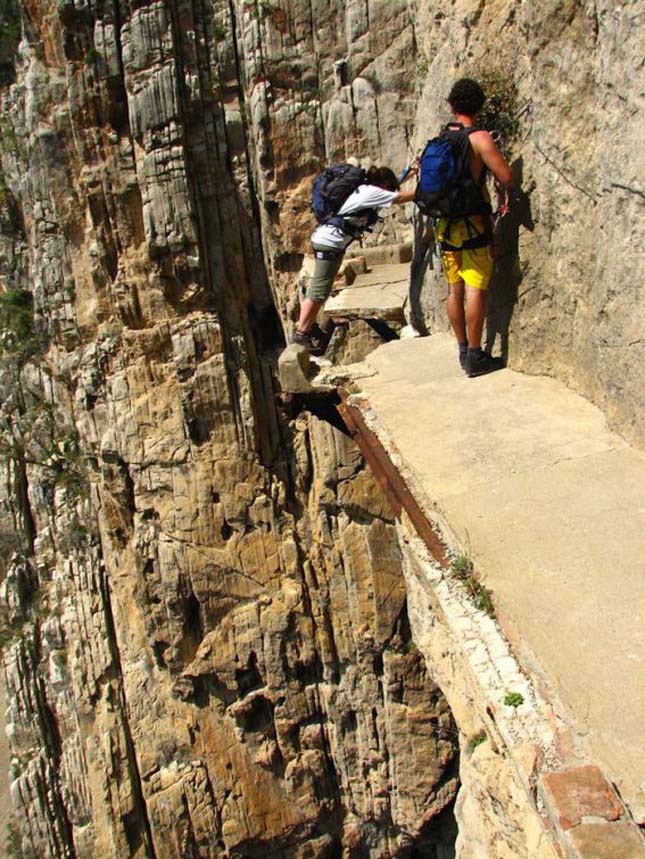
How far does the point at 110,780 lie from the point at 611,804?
942cm

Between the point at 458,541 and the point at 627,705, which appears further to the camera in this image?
the point at 458,541

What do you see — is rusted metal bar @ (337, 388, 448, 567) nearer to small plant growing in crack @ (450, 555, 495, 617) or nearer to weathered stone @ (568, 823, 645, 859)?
small plant growing in crack @ (450, 555, 495, 617)

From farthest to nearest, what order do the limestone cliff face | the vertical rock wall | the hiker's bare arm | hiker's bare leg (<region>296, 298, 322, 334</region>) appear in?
the limestone cliff face, hiker's bare leg (<region>296, 298, 322, 334</region>), the hiker's bare arm, the vertical rock wall

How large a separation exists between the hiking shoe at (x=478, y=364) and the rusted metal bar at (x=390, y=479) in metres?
0.74

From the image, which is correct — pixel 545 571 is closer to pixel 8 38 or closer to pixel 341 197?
pixel 341 197

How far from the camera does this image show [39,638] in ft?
35.0

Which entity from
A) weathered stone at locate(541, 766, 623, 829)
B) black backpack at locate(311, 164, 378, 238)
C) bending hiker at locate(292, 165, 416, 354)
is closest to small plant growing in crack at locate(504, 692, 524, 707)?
weathered stone at locate(541, 766, 623, 829)

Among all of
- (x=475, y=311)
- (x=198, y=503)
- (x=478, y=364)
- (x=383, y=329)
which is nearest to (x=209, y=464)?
(x=198, y=503)

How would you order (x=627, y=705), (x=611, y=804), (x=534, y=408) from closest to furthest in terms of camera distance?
(x=611, y=804) < (x=627, y=705) < (x=534, y=408)

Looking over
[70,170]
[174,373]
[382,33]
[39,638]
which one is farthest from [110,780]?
[382,33]

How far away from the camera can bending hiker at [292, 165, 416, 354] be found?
14.1 ft

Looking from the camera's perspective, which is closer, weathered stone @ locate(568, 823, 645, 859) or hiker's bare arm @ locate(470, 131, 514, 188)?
weathered stone @ locate(568, 823, 645, 859)

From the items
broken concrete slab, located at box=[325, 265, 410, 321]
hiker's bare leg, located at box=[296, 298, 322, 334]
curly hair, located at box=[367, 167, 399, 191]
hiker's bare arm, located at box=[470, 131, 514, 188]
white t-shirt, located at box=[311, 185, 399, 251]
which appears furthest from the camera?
broken concrete slab, located at box=[325, 265, 410, 321]

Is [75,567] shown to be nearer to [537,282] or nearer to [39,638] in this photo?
[39,638]
